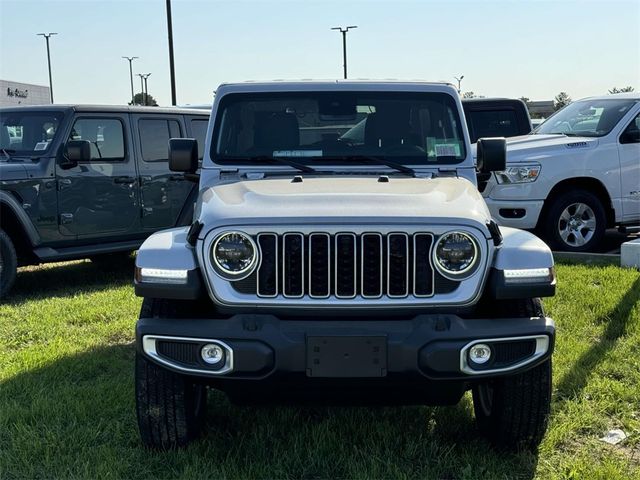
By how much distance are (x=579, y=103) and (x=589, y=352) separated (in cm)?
540

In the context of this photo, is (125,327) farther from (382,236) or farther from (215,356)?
(382,236)

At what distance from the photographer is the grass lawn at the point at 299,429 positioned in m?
3.21

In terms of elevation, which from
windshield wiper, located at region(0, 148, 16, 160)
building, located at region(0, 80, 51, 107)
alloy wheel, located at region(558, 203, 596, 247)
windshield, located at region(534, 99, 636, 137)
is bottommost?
alloy wheel, located at region(558, 203, 596, 247)

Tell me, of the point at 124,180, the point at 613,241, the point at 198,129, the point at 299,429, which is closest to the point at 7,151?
the point at 124,180

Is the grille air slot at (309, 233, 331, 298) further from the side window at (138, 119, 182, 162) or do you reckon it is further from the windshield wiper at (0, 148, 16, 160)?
the windshield wiper at (0, 148, 16, 160)

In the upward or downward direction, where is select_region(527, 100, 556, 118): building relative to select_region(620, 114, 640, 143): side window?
upward

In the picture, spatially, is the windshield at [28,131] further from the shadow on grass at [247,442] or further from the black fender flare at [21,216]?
the shadow on grass at [247,442]

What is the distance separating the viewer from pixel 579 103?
9164 millimetres

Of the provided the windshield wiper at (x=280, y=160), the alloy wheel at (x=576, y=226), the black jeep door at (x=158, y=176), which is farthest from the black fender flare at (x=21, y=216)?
the alloy wheel at (x=576, y=226)

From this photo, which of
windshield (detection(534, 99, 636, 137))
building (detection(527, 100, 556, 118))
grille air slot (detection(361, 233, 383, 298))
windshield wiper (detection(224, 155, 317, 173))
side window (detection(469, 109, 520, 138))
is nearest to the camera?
grille air slot (detection(361, 233, 383, 298))

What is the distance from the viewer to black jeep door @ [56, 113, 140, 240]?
23.2 feet

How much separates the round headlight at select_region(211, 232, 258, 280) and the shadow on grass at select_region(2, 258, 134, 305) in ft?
14.4

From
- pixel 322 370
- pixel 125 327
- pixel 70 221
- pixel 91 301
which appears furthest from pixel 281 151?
pixel 70 221

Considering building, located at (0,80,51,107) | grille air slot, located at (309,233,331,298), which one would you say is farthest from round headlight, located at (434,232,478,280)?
building, located at (0,80,51,107)
